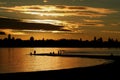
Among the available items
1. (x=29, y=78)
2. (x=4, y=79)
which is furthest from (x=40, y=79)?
(x=4, y=79)

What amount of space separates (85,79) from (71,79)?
1.22 metres

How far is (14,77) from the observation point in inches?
1125

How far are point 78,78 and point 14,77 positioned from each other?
17.4 feet

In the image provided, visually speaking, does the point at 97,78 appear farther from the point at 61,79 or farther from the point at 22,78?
the point at 22,78

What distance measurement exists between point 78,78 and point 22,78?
184 inches

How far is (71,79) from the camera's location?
2862cm

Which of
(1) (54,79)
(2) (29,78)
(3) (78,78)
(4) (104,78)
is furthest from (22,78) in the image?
(4) (104,78)

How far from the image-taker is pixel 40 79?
2816cm

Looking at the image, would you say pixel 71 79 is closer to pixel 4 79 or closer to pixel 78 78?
pixel 78 78

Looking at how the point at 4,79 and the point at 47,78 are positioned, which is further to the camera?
the point at 47,78

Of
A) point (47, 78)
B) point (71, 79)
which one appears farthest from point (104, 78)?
point (47, 78)

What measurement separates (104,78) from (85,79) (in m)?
1.62

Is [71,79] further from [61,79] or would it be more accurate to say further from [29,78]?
[29,78]

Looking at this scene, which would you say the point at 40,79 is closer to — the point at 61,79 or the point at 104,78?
the point at 61,79
